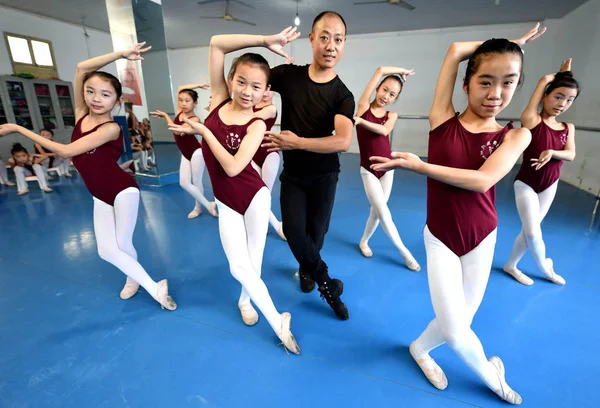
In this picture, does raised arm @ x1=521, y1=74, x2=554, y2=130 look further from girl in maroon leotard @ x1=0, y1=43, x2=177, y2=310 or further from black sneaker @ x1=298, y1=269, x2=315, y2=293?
girl in maroon leotard @ x1=0, y1=43, x2=177, y2=310

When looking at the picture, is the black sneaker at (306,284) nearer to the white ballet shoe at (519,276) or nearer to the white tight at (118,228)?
the white tight at (118,228)

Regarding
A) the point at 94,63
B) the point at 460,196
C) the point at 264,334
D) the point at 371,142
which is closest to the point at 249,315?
the point at 264,334

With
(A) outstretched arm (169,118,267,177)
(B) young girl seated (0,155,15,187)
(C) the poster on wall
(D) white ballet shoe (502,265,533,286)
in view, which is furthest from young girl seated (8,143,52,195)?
(D) white ballet shoe (502,265,533,286)

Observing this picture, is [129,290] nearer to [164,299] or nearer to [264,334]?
[164,299]

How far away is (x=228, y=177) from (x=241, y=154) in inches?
7.5

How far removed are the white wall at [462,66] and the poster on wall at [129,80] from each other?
639 cm

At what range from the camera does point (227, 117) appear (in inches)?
68.8

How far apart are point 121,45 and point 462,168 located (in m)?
5.97

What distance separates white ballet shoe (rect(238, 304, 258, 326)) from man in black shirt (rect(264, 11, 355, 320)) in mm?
512

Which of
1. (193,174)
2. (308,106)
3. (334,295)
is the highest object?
(308,106)

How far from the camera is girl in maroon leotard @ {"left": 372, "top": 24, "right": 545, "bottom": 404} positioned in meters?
1.20

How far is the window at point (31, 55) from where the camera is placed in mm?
7684

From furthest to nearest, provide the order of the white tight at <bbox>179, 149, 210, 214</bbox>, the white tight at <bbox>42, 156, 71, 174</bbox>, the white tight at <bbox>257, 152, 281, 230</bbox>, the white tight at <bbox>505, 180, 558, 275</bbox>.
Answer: the white tight at <bbox>42, 156, 71, 174</bbox>, the white tight at <bbox>179, 149, 210, 214</bbox>, the white tight at <bbox>257, 152, 281, 230</bbox>, the white tight at <bbox>505, 180, 558, 275</bbox>

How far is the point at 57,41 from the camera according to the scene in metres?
8.63
